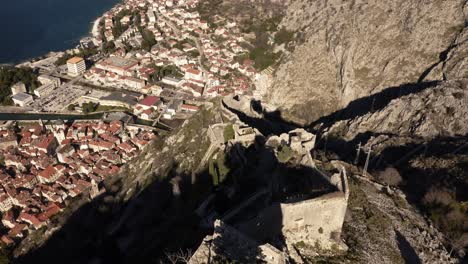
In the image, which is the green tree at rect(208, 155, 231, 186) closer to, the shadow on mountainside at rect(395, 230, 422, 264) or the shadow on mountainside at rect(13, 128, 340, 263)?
the shadow on mountainside at rect(13, 128, 340, 263)

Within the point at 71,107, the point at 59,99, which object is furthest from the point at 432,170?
the point at 59,99

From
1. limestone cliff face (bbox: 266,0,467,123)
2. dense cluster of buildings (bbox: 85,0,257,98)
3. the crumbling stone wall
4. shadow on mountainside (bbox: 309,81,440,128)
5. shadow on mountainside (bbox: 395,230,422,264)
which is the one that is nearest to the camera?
the crumbling stone wall

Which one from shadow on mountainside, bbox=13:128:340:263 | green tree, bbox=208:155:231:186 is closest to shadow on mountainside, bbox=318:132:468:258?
shadow on mountainside, bbox=13:128:340:263

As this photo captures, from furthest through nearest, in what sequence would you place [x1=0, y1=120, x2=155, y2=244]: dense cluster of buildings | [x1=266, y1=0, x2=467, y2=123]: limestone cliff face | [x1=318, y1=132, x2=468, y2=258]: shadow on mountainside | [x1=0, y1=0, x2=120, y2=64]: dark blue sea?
[x1=0, y1=0, x2=120, y2=64]: dark blue sea, [x1=266, y1=0, x2=467, y2=123]: limestone cliff face, [x1=0, y1=120, x2=155, y2=244]: dense cluster of buildings, [x1=318, y1=132, x2=468, y2=258]: shadow on mountainside

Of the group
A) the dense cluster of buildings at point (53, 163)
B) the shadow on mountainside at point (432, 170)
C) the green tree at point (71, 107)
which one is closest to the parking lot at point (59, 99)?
the green tree at point (71, 107)

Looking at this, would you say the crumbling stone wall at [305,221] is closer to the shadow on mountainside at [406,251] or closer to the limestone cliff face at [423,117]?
the shadow on mountainside at [406,251]

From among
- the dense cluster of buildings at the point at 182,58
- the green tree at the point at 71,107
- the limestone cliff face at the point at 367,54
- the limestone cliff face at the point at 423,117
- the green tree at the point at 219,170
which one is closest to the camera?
the green tree at the point at 219,170

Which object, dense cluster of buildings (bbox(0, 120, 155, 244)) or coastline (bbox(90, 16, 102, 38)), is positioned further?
coastline (bbox(90, 16, 102, 38))
